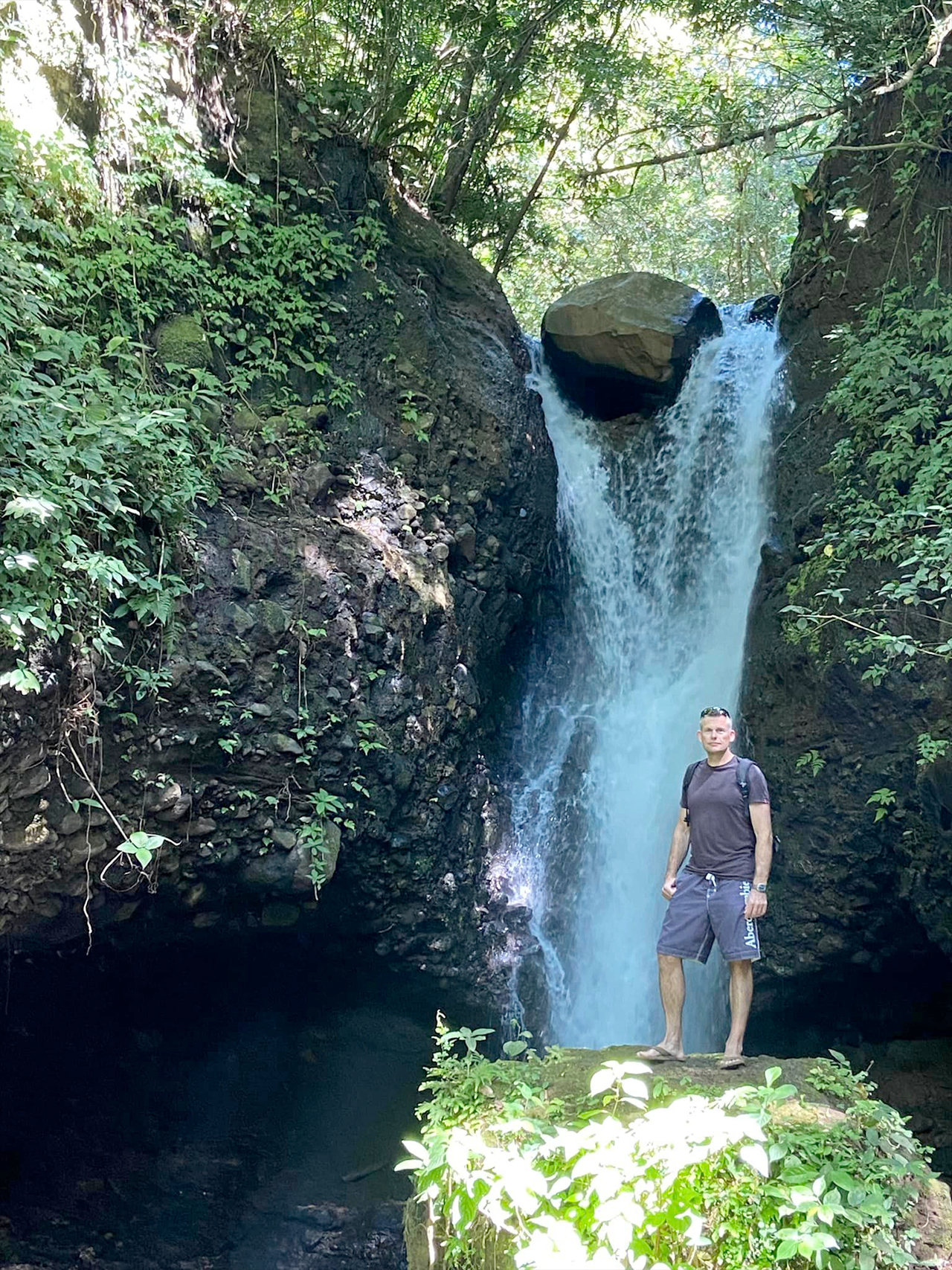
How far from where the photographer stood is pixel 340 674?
6445 millimetres

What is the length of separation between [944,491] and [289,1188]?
6.68m

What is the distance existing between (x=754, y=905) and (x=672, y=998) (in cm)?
65

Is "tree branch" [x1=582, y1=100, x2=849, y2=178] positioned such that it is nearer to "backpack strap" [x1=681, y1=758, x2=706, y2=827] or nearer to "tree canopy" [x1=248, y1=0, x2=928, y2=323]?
"tree canopy" [x1=248, y1=0, x2=928, y2=323]

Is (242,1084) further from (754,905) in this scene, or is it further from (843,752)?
(843,752)

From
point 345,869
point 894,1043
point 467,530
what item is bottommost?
point 894,1043

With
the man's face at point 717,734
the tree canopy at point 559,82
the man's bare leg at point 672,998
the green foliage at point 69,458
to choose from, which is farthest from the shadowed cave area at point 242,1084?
the tree canopy at point 559,82

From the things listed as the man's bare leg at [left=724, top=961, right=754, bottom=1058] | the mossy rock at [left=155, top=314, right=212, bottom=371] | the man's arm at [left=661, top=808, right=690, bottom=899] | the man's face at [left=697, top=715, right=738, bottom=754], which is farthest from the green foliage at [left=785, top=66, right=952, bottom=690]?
the mossy rock at [left=155, top=314, right=212, bottom=371]

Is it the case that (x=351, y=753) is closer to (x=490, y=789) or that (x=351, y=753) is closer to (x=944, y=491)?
(x=490, y=789)

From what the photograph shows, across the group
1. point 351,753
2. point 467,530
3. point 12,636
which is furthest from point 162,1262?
point 467,530

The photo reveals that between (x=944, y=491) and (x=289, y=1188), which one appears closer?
(x=944, y=491)

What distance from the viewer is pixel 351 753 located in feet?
20.9

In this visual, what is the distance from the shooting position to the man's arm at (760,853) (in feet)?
15.6

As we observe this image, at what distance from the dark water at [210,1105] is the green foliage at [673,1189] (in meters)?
3.65

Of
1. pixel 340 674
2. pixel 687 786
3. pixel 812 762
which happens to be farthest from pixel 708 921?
pixel 340 674
